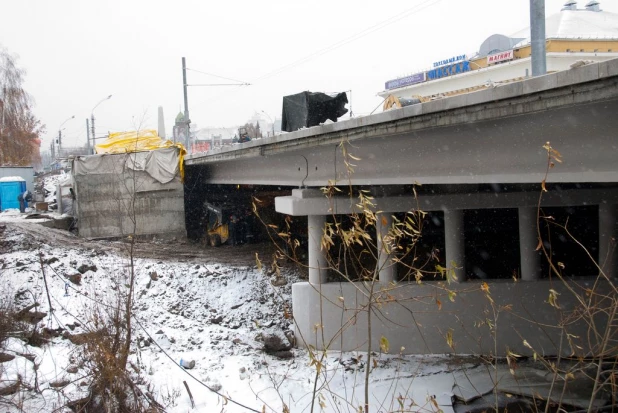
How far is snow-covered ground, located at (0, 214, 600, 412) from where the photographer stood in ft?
33.7

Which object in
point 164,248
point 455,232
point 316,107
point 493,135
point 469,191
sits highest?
point 316,107

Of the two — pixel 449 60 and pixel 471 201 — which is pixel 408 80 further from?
pixel 471 201

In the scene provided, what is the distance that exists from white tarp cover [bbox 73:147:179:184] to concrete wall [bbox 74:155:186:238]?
0.29 feet

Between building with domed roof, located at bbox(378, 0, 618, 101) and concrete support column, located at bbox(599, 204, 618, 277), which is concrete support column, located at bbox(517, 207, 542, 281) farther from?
building with domed roof, located at bbox(378, 0, 618, 101)

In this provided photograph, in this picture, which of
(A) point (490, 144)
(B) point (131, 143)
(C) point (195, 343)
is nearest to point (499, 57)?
(A) point (490, 144)

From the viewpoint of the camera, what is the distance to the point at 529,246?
13227 millimetres

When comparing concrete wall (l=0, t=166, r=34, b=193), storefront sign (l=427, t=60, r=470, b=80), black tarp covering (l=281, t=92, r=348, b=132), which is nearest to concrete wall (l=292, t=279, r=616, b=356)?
black tarp covering (l=281, t=92, r=348, b=132)

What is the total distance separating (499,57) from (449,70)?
14.2 feet

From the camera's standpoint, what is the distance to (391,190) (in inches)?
505

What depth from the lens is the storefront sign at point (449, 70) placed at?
74.2 ft

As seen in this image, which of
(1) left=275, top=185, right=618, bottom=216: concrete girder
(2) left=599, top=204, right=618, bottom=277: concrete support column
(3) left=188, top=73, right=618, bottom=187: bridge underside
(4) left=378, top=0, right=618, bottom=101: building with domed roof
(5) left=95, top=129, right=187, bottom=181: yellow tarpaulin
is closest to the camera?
(3) left=188, top=73, right=618, bottom=187: bridge underside

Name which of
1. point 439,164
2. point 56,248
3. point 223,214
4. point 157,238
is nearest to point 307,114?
point 439,164

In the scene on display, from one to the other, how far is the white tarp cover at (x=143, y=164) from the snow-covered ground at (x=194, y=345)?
3.48m

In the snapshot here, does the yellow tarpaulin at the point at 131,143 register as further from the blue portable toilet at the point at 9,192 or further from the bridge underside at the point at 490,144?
the bridge underside at the point at 490,144
